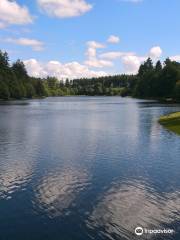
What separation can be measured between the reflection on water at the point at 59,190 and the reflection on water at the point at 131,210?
2.14 m

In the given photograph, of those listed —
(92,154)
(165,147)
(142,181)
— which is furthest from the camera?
(165,147)

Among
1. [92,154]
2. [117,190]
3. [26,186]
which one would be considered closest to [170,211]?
[117,190]

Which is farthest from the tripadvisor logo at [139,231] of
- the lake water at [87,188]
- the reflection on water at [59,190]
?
the reflection on water at [59,190]

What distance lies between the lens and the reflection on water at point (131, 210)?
21870 mm

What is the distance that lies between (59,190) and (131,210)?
6.05 meters

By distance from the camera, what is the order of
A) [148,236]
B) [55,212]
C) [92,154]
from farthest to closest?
1. [92,154]
2. [55,212]
3. [148,236]

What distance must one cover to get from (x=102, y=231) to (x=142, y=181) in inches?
414

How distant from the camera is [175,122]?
71500 mm

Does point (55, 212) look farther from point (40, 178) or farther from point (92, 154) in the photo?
point (92, 154)

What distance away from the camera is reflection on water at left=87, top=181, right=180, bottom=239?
21870 mm

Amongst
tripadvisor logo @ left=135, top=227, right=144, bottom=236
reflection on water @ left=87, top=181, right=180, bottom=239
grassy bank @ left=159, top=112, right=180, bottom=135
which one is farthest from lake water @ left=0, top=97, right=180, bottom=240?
grassy bank @ left=159, top=112, right=180, bottom=135

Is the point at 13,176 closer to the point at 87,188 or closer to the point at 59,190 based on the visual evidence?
the point at 59,190
